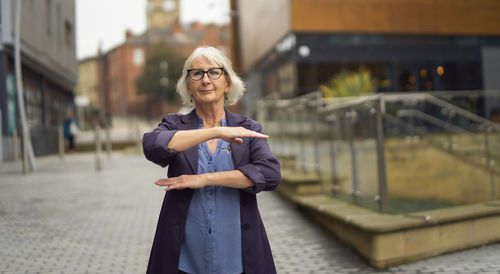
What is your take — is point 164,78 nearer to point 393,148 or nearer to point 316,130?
point 393,148

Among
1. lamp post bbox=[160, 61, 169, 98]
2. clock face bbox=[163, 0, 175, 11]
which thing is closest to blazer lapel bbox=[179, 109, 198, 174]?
lamp post bbox=[160, 61, 169, 98]

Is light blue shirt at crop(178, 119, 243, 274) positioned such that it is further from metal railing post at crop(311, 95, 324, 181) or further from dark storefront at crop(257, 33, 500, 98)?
dark storefront at crop(257, 33, 500, 98)

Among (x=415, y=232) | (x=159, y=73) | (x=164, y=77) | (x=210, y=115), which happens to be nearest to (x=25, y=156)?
(x=415, y=232)

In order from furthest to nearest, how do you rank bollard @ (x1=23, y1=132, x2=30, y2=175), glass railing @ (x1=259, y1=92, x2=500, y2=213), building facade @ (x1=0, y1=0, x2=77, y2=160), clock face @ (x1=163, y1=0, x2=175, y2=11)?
clock face @ (x1=163, y1=0, x2=175, y2=11) → building facade @ (x1=0, y1=0, x2=77, y2=160) → bollard @ (x1=23, y1=132, x2=30, y2=175) → glass railing @ (x1=259, y1=92, x2=500, y2=213)

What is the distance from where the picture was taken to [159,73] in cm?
5588

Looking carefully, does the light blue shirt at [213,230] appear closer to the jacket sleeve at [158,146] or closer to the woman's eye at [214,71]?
the jacket sleeve at [158,146]

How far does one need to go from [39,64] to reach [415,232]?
1702cm

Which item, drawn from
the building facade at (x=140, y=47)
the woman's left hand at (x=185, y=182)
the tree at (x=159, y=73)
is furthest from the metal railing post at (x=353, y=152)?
the building facade at (x=140, y=47)

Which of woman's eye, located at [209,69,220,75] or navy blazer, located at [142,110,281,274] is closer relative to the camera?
navy blazer, located at [142,110,281,274]

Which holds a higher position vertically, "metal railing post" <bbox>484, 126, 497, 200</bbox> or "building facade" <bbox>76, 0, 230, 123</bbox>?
"building facade" <bbox>76, 0, 230, 123</bbox>

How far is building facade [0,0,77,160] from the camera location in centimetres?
1602

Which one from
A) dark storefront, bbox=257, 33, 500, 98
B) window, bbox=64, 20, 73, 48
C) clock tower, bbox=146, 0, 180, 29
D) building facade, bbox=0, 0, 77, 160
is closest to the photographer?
building facade, bbox=0, 0, 77, 160

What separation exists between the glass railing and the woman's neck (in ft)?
12.1

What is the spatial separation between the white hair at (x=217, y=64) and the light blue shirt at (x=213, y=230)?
15.2 inches
